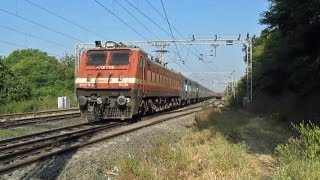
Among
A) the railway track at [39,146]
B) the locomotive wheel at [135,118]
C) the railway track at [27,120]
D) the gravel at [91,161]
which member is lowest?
the gravel at [91,161]

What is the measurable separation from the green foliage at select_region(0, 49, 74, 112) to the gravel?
125ft

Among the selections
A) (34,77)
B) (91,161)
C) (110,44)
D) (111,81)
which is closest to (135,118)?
(111,81)

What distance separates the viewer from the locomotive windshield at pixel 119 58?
2225 centimetres

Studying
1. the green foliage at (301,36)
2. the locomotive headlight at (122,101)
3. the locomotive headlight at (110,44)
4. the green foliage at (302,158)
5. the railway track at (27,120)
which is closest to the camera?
the green foliage at (302,158)

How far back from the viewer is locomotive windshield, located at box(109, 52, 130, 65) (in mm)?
22250

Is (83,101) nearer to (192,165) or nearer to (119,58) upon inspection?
(119,58)

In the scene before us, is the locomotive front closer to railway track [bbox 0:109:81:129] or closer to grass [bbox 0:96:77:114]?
railway track [bbox 0:109:81:129]

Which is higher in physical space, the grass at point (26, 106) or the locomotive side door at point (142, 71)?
the locomotive side door at point (142, 71)

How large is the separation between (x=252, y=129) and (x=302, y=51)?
3841mm

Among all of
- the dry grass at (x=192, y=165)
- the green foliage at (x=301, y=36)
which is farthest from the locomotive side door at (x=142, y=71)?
the dry grass at (x=192, y=165)

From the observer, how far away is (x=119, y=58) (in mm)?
22406

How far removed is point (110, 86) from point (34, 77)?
6260cm

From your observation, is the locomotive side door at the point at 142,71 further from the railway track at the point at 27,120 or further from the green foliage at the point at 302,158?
the green foliage at the point at 302,158

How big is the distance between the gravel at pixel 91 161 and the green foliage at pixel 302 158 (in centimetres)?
332
